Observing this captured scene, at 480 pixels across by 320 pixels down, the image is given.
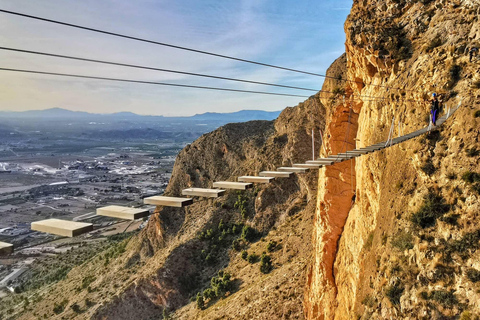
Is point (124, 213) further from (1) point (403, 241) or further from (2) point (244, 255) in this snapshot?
(2) point (244, 255)

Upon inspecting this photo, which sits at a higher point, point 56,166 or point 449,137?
point 449,137

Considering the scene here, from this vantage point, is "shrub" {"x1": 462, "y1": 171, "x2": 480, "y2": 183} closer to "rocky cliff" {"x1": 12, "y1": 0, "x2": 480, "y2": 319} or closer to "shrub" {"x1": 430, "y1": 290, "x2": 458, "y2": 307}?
"rocky cliff" {"x1": 12, "y1": 0, "x2": 480, "y2": 319}

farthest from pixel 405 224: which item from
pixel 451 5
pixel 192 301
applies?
pixel 192 301

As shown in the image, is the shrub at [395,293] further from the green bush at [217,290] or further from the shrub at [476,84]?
the green bush at [217,290]

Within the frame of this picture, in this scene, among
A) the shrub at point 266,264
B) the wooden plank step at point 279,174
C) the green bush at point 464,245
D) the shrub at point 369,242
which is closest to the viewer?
the wooden plank step at point 279,174

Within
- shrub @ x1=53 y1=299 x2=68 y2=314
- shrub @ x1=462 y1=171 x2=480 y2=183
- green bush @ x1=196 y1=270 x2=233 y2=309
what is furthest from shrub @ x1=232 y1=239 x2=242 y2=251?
shrub @ x1=462 y1=171 x2=480 y2=183

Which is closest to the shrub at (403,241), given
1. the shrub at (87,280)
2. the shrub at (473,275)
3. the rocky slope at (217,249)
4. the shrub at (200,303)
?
the shrub at (473,275)

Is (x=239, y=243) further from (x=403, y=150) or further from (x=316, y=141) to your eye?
(x=403, y=150)

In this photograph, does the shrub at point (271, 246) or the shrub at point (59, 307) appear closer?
the shrub at point (271, 246)
